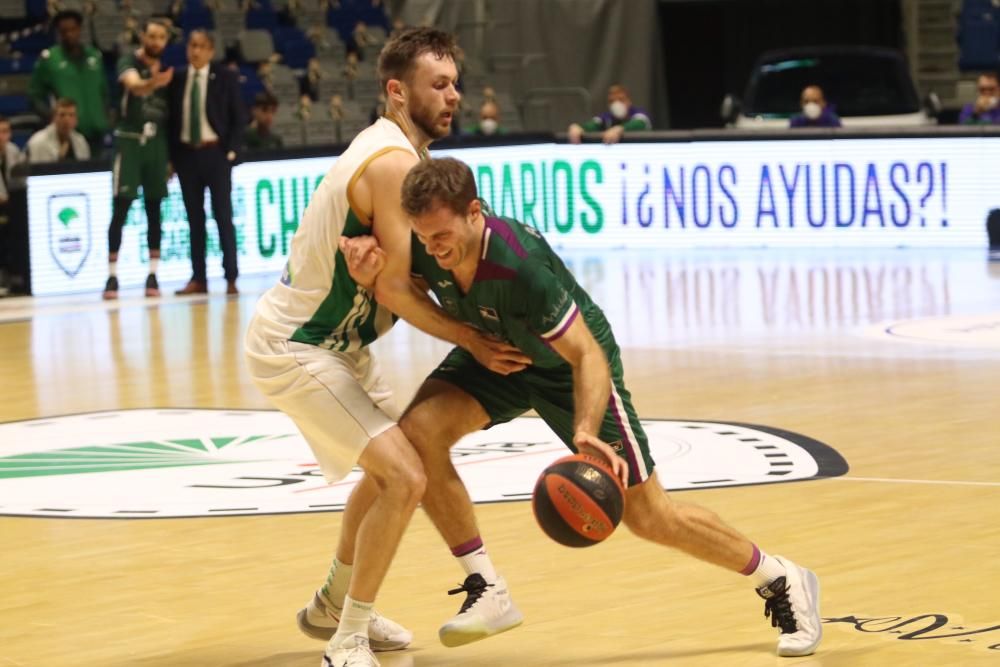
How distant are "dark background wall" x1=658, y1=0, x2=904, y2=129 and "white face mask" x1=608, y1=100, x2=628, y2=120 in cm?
765

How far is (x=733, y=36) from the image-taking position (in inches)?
1192

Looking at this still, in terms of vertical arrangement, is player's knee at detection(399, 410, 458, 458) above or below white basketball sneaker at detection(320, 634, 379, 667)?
above

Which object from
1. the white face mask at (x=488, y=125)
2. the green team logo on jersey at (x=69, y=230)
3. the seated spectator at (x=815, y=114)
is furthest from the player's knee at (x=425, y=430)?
the white face mask at (x=488, y=125)

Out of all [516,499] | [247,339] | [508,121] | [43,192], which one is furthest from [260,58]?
[247,339]

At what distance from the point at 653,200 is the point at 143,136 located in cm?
572

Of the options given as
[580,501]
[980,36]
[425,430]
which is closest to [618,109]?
[980,36]

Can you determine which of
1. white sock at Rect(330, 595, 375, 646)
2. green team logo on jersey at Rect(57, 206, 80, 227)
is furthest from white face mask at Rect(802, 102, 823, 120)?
white sock at Rect(330, 595, 375, 646)

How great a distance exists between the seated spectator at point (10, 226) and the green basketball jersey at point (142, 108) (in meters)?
1.07

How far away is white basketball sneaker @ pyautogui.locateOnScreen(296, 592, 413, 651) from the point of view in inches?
235

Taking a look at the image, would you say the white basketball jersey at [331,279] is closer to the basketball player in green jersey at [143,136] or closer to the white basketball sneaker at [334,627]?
the white basketball sneaker at [334,627]

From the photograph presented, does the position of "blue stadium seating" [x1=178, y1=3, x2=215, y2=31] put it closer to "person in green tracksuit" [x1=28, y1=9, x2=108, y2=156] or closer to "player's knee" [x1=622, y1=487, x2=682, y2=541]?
"person in green tracksuit" [x1=28, y1=9, x2=108, y2=156]

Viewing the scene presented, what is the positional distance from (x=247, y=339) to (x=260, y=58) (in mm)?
18604

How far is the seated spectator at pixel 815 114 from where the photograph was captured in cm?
2059

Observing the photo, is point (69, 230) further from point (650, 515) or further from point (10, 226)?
point (650, 515)
